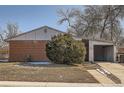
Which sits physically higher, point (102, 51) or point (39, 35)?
point (39, 35)

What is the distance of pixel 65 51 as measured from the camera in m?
21.0

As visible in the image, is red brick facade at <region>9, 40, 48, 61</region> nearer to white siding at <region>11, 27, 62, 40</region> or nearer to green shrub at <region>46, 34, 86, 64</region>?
white siding at <region>11, 27, 62, 40</region>

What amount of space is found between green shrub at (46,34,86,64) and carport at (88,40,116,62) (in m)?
4.12

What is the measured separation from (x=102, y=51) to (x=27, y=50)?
742 cm

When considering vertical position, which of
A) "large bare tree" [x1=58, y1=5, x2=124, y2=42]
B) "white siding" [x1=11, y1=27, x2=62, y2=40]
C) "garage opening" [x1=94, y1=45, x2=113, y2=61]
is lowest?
"garage opening" [x1=94, y1=45, x2=113, y2=61]

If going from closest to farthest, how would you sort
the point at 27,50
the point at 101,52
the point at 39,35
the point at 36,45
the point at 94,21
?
A: the point at 27,50 < the point at 36,45 < the point at 39,35 < the point at 101,52 < the point at 94,21

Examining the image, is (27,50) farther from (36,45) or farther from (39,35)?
(39,35)

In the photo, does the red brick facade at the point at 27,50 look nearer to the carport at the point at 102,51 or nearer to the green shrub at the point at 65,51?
the carport at the point at 102,51

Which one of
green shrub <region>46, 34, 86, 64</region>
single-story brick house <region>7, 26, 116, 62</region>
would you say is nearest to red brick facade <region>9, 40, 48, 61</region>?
single-story brick house <region>7, 26, 116, 62</region>

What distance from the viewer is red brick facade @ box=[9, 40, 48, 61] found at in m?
25.7

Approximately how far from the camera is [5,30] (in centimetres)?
4088

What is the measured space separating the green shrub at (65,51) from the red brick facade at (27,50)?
4318mm

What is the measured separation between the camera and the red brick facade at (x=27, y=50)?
2570 centimetres

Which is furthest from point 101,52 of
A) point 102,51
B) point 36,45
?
point 36,45
